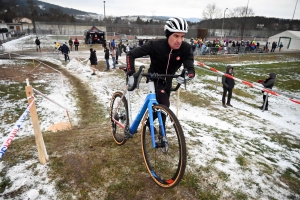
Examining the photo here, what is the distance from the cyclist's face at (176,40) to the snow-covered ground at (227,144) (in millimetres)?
2322

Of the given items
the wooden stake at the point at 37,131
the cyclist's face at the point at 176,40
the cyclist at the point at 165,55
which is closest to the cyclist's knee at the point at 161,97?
the cyclist at the point at 165,55

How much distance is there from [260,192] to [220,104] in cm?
750

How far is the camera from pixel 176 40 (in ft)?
10.1

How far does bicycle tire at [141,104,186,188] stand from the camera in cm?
243

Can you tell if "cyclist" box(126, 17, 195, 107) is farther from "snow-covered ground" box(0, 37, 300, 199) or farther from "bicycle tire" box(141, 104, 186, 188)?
"snow-covered ground" box(0, 37, 300, 199)

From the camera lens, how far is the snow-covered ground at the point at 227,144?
3.26 meters

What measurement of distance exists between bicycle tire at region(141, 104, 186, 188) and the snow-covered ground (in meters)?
0.53

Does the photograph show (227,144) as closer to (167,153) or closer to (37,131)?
(167,153)

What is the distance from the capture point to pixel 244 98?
1241 cm

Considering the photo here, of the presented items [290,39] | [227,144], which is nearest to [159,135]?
[227,144]

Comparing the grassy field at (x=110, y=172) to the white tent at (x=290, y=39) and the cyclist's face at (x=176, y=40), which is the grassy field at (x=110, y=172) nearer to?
the cyclist's face at (x=176, y=40)

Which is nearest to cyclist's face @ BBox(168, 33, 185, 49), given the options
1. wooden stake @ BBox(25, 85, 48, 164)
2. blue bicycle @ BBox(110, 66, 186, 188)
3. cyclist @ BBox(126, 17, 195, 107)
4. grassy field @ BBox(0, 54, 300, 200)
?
cyclist @ BBox(126, 17, 195, 107)

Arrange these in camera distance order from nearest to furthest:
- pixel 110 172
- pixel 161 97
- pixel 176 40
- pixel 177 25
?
pixel 177 25
pixel 176 40
pixel 161 97
pixel 110 172

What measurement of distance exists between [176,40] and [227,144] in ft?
10.8
